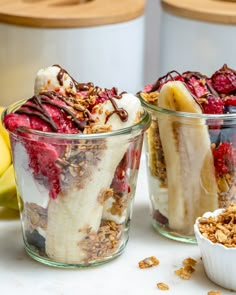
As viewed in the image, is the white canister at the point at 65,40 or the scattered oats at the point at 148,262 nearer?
the scattered oats at the point at 148,262

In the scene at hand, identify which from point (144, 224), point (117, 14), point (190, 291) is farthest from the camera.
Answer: point (117, 14)

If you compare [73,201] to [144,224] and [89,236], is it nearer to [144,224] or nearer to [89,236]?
[89,236]

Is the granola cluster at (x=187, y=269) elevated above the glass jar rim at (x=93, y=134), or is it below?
below

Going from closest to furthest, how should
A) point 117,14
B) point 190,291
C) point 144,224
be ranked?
point 190,291 < point 144,224 < point 117,14

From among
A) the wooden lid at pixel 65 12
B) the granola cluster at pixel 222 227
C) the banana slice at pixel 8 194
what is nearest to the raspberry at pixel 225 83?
the granola cluster at pixel 222 227

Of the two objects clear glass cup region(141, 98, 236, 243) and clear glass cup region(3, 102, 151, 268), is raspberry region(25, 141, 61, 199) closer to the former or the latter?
clear glass cup region(3, 102, 151, 268)

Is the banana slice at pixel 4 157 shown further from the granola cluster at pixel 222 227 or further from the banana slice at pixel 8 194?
the granola cluster at pixel 222 227

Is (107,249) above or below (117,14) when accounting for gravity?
below

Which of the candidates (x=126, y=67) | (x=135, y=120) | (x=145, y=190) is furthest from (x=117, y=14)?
(x=135, y=120)
